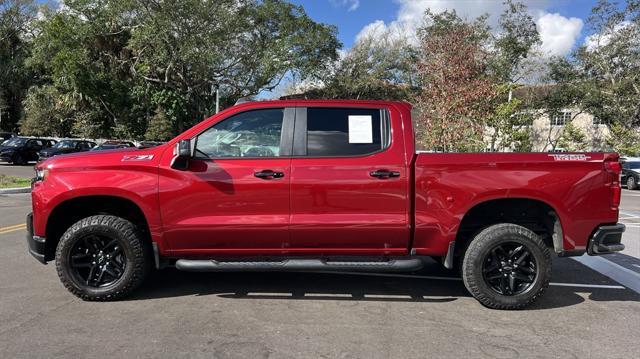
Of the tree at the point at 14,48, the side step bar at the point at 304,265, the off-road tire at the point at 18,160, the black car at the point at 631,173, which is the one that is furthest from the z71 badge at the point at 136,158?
A: the tree at the point at 14,48

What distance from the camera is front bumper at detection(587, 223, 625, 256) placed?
16.3ft

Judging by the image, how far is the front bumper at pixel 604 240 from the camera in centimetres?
497

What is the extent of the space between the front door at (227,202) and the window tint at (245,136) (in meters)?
0.04

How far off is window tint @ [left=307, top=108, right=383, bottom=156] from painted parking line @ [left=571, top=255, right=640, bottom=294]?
140 inches

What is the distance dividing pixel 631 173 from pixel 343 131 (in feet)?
80.4

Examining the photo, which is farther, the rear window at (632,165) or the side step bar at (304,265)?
the rear window at (632,165)

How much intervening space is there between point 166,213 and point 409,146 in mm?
2456

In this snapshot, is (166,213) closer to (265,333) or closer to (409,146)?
(265,333)

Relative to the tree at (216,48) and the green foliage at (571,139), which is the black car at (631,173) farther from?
the tree at (216,48)

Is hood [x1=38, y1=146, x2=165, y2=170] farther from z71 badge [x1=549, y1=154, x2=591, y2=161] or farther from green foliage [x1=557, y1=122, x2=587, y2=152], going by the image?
green foliage [x1=557, y1=122, x2=587, y2=152]

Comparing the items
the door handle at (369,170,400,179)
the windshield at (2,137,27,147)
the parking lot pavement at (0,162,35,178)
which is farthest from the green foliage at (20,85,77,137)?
the door handle at (369,170,400,179)

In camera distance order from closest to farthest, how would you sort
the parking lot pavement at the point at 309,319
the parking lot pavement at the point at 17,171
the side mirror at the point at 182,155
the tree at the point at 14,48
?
the parking lot pavement at the point at 309,319 → the side mirror at the point at 182,155 → the parking lot pavement at the point at 17,171 → the tree at the point at 14,48

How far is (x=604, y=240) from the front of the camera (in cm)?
500

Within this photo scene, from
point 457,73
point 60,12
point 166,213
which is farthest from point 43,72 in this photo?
point 166,213
